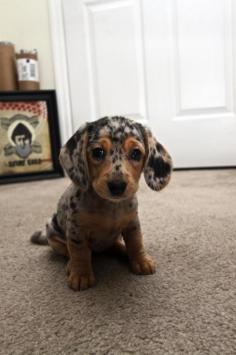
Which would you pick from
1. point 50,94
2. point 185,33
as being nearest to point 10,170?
point 50,94

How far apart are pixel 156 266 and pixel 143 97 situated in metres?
1.55

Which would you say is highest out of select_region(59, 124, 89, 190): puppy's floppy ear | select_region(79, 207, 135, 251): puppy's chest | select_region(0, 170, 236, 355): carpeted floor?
select_region(59, 124, 89, 190): puppy's floppy ear

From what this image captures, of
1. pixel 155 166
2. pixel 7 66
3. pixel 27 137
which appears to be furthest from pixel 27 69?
pixel 155 166

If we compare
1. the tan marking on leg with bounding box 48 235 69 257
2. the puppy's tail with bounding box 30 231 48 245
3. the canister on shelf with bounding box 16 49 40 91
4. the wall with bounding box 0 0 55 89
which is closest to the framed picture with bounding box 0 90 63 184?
the canister on shelf with bounding box 16 49 40 91

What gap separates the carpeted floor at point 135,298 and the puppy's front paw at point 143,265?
2cm

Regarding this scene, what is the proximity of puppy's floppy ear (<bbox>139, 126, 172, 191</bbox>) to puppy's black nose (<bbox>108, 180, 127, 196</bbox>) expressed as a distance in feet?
0.35

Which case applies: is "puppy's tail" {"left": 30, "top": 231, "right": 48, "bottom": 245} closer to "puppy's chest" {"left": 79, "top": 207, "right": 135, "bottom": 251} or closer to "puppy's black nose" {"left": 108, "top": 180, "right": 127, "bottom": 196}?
"puppy's chest" {"left": 79, "top": 207, "right": 135, "bottom": 251}

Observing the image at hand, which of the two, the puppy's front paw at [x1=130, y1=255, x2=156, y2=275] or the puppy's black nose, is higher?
the puppy's black nose

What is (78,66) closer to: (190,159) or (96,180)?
(190,159)

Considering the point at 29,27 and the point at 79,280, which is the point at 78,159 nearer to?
the point at 79,280

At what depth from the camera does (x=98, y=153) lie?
730 mm

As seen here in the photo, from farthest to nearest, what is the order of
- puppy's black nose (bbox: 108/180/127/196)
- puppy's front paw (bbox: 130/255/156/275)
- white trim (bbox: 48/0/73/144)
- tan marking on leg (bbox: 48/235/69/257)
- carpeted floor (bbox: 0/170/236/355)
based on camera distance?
1. white trim (bbox: 48/0/73/144)
2. tan marking on leg (bbox: 48/235/69/257)
3. puppy's front paw (bbox: 130/255/156/275)
4. puppy's black nose (bbox: 108/180/127/196)
5. carpeted floor (bbox: 0/170/236/355)

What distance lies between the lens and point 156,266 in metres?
0.84

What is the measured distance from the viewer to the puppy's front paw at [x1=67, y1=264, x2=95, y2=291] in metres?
0.75
